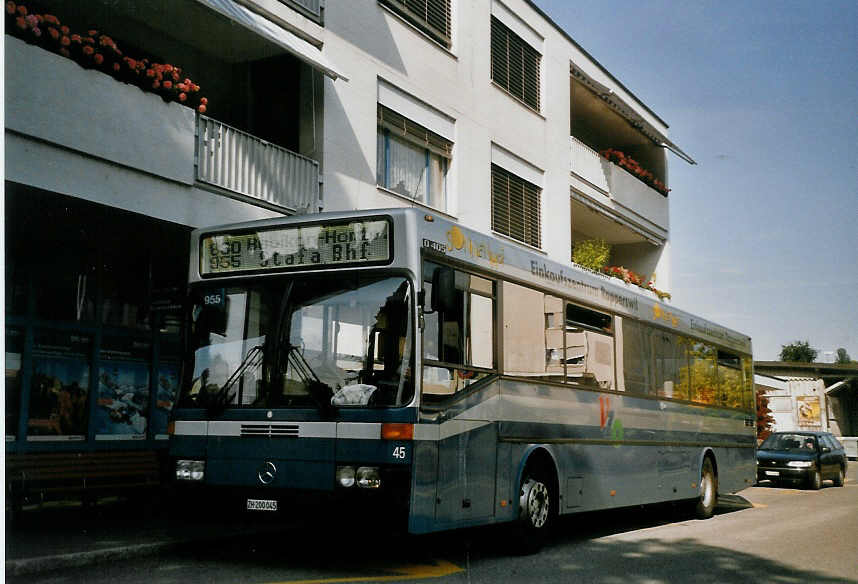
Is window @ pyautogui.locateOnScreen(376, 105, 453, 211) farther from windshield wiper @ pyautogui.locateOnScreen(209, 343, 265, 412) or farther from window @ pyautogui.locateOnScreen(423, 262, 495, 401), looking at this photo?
windshield wiper @ pyautogui.locateOnScreen(209, 343, 265, 412)

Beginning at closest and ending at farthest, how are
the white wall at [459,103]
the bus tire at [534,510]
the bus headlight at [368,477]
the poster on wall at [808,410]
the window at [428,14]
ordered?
1. the bus headlight at [368,477]
2. the bus tire at [534,510]
3. the white wall at [459,103]
4. the window at [428,14]
5. the poster on wall at [808,410]

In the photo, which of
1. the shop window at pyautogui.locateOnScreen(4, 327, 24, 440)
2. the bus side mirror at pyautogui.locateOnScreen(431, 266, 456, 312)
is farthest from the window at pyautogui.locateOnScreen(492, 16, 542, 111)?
the bus side mirror at pyautogui.locateOnScreen(431, 266, 456, 312)

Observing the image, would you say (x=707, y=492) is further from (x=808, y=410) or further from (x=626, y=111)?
(x=808, y=410)

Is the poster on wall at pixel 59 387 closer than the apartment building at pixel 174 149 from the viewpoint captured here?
No

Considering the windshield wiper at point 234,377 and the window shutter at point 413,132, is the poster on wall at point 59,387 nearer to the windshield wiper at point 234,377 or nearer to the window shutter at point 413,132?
the windshield wiper at point 234,377

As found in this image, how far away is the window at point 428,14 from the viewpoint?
675 inches

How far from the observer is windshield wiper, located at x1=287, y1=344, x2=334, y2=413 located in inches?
309

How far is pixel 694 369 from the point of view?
48.9 feet

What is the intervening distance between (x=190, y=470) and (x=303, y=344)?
1.61 meters

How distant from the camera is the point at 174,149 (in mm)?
11641

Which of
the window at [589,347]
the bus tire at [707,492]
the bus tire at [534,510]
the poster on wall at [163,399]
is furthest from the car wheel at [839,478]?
the poster on wall at [163,399]

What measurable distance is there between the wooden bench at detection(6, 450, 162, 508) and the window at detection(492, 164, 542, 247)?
31.2 feet

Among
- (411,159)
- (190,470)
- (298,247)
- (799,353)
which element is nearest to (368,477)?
(190,470)

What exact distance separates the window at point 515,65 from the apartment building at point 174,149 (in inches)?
3.0
